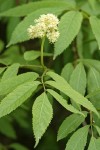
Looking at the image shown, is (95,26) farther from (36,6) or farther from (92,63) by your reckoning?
(36,6)

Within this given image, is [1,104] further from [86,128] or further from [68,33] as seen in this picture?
[68,33]

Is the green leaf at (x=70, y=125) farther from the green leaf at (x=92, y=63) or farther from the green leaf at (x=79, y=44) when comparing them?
the green leaf at (x=79, y=44)

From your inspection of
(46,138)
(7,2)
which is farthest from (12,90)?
(46,138)

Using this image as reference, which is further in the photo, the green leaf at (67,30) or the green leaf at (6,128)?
the green leaf at (6,128)

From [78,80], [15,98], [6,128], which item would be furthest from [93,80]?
[6,128]

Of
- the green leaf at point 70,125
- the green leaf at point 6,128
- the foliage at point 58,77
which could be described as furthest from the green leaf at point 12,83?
the green leaf at point 6,128

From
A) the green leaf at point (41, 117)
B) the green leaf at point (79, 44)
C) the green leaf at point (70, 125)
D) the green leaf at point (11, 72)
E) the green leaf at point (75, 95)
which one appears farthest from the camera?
the green leaf at point (79, 44)

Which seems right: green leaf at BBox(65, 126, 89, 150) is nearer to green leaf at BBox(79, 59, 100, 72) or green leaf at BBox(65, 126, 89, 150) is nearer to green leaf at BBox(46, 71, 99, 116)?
green leaf at BBox(46, 71, 99, 116)

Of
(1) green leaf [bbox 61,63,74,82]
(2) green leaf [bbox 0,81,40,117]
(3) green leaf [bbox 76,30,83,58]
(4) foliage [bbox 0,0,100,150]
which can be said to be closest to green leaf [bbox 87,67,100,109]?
(4) foliage [bbox 0,0,100,150]
